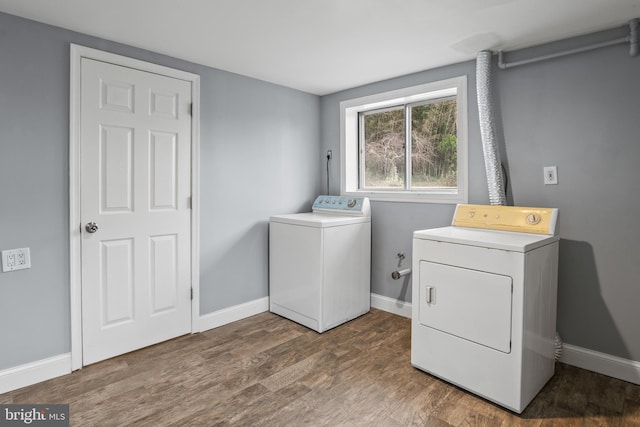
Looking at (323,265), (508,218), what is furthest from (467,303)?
(323,265)

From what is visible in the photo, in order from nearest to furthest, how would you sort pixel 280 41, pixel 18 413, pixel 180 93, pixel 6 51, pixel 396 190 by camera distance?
pixel 18 413 < pixel 6 51 < pixel 280 41 < pixel 180 93 < pixel 396 190

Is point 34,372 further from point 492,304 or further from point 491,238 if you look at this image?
point 491,238

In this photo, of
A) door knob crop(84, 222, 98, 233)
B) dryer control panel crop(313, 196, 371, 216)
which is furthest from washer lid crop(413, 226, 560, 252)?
door knob crop(84, 222, 98, 233)

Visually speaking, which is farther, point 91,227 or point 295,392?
point 91,227

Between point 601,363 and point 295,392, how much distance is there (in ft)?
6.29

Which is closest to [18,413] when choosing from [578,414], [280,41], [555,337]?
[280,41]

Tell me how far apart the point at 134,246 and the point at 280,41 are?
5.68ft

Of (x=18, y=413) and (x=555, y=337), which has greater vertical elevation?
(x=555, y=337)

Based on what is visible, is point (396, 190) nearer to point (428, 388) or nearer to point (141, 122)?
point (428, 388)

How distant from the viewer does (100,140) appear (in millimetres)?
2408

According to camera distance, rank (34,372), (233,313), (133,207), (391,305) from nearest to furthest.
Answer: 1. (34,372)
2. (133,207)
3. (233,313)
4. (391,305)

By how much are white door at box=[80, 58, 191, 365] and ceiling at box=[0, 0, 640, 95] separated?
13.7 inches

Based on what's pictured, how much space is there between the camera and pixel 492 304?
76.6 inches

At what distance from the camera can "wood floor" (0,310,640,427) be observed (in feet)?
6.11
